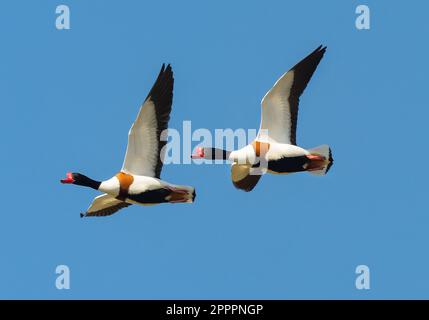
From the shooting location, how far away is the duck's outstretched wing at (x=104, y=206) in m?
25.6

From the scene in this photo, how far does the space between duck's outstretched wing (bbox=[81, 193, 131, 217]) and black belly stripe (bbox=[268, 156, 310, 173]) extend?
2.40 metres

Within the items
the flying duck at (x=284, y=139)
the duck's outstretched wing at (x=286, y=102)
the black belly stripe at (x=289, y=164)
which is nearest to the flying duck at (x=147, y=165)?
the flying duck at (x=284, y=139)

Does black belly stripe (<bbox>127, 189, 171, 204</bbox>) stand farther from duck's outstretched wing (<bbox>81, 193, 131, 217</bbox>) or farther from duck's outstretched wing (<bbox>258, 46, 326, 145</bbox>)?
duck's outstretched wing (<bbox>258, 46, 326, 145</bbox>)

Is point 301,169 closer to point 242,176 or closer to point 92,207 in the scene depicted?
point 242,176

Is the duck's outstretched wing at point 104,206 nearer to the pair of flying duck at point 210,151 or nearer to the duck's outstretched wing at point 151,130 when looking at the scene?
the pair of flying duck at point 210,151

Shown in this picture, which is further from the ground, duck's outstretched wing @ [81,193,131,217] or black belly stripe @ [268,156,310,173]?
black belly stripe @ [268,156,310,173]

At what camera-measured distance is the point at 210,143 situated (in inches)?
1010

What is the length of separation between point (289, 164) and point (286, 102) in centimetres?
87

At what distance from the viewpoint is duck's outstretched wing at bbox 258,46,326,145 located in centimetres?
2477

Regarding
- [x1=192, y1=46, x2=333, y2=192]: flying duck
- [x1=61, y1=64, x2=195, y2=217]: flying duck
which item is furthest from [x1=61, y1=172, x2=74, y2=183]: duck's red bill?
[x1=192, y1=46, x2=333, y2=192]: flying duck

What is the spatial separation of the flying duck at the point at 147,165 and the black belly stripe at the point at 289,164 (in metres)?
1.19

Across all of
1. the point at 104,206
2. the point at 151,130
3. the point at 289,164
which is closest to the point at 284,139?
the point at 289,164

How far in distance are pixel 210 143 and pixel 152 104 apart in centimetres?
180
